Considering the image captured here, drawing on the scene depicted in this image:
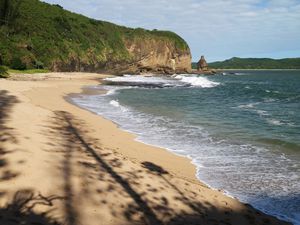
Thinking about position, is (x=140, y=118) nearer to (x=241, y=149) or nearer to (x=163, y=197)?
(x=241, y=149)

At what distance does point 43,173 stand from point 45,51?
182 ft

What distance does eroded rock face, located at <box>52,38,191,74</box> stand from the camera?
71.3 metres

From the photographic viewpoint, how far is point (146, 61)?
96.4 meters

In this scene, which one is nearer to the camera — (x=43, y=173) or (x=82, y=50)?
(x=43, y=173)

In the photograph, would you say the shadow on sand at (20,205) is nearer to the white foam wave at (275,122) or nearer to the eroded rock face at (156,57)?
the white foam wave at (275,122)

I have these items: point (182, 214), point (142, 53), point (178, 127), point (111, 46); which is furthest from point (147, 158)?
point (142, 53)

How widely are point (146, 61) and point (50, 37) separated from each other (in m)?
37.1

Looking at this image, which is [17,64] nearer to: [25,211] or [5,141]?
[5,141]

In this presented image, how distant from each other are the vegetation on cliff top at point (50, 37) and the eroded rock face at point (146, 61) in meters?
0.96

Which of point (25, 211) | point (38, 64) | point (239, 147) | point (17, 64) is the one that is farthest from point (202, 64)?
point (25, 211)

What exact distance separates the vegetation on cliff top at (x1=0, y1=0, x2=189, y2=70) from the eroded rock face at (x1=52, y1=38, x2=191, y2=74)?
965mm

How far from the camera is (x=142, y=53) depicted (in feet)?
309

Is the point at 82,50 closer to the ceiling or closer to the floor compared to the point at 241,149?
closer to the ceiling

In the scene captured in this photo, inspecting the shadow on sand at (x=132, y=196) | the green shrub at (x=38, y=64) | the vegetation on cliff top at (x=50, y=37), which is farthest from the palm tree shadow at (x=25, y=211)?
the green shrub at (x=38, y=64)
